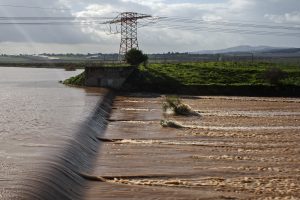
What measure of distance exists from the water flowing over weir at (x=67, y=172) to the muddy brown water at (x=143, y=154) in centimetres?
3

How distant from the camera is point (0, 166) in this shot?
1574 centimetres

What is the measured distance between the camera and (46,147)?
19.3 metres

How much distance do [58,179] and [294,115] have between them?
23.4 m

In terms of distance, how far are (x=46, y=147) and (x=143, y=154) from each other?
3.75 meters

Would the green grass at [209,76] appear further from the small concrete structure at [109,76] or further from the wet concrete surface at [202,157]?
the wet concrete surface at [202,157]

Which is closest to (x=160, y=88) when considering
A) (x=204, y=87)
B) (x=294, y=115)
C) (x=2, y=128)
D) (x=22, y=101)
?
(x=204, y=87)

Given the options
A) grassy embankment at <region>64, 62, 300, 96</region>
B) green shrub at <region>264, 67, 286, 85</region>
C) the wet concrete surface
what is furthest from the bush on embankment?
the wet concrete surface

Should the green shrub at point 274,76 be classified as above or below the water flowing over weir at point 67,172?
above

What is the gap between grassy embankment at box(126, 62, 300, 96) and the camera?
51.3 meters

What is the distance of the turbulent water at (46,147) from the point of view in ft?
44.7

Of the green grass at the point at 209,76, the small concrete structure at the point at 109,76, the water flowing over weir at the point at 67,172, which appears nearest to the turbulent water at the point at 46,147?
the water flowing over weir at the point at 67,172

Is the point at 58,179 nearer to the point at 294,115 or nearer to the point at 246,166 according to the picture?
the point at 246,166

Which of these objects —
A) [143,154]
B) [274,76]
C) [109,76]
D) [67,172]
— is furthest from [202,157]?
[109,76]

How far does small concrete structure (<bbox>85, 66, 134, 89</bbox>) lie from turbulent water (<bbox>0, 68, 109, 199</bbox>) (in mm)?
16709
